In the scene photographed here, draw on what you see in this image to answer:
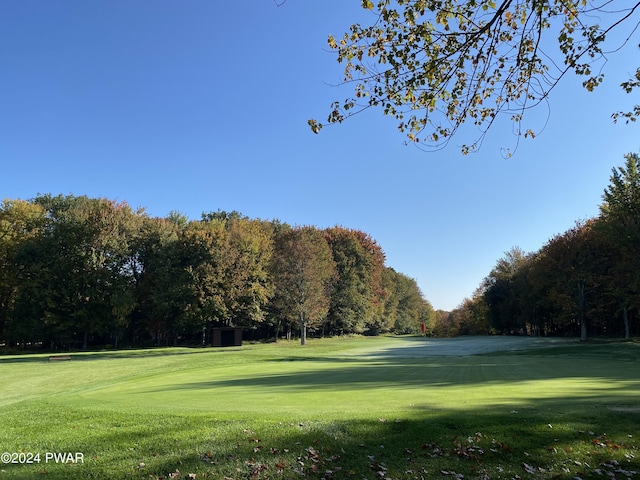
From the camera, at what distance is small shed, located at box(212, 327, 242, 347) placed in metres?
46.7

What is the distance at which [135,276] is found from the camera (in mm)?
58594

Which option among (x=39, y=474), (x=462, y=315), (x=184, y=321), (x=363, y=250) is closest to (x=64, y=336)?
(x=184, y=321)

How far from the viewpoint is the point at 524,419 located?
825cm

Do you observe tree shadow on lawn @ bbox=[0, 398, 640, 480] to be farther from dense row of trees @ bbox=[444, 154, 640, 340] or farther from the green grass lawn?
dense row of trees @ bbox=[444, 154, 640, 340]

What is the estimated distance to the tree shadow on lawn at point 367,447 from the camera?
6.04 metres

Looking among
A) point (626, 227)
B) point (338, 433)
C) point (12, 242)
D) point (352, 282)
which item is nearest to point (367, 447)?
point (338, 433)

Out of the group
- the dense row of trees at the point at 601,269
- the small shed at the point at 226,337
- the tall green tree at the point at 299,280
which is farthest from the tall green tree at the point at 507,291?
the small shed at the point at 226,337

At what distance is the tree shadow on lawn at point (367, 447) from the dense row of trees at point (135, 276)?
40787 millimetres

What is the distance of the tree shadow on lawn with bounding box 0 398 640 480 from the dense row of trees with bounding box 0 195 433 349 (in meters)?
40.8

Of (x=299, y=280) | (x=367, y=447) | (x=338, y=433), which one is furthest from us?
(x=299, y=280)

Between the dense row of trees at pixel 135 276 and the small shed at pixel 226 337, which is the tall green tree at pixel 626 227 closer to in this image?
the dense row of trees at pixel 135 276

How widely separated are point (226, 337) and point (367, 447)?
42357mm

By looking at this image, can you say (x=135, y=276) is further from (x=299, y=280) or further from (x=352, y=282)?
(x=352, y=282)

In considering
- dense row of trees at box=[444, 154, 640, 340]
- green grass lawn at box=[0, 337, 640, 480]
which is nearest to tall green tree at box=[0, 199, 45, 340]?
green grass lawn at box=[0, 337, 640, 480]
